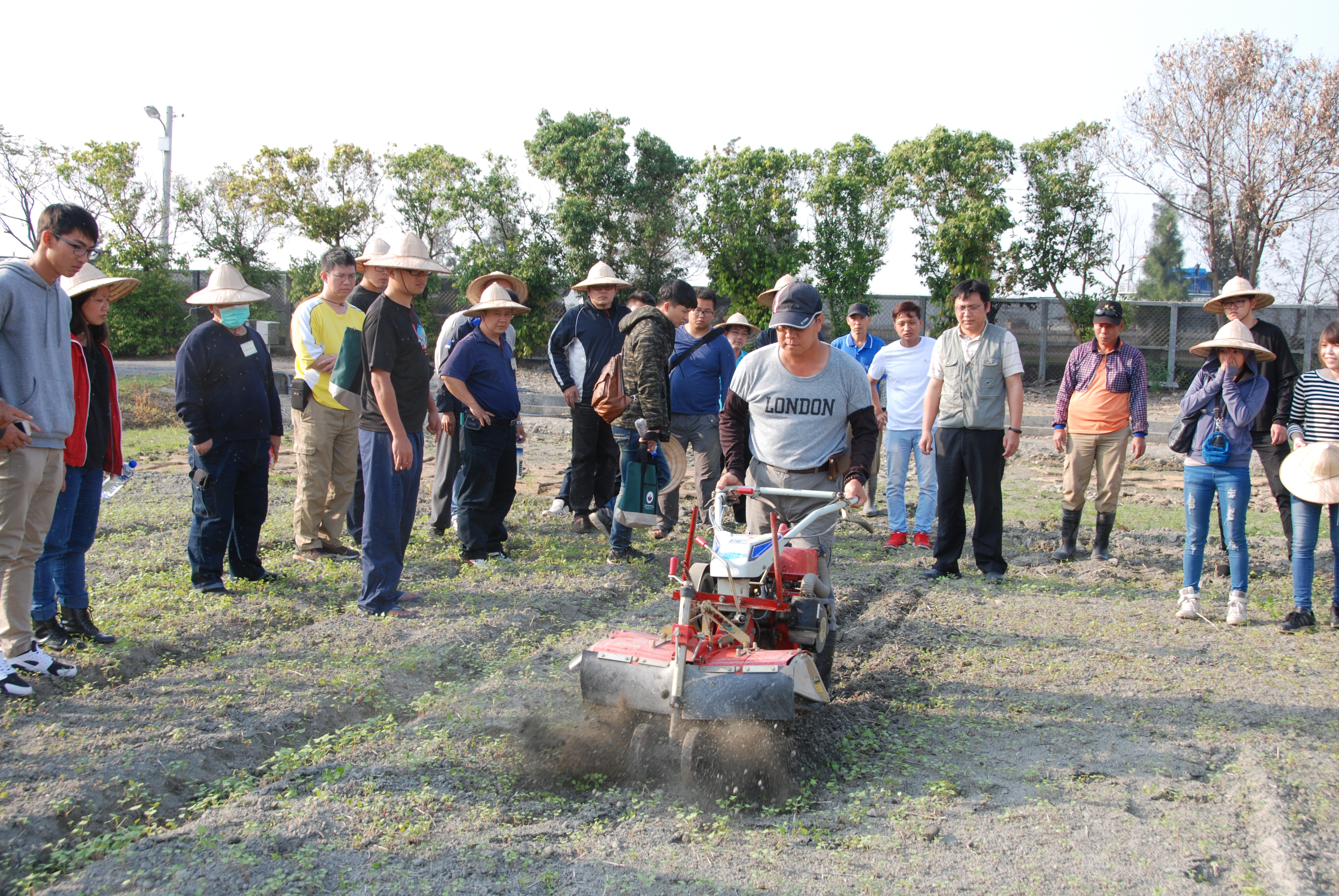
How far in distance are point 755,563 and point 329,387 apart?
388 centimetres

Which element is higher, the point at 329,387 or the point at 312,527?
the point at 329,387

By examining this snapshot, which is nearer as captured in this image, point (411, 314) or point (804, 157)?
point (411, 314)

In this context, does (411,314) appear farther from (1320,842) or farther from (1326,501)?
(1326,501)

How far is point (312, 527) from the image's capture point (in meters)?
7.21

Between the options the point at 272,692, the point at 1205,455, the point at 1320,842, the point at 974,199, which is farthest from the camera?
the point at 974,199

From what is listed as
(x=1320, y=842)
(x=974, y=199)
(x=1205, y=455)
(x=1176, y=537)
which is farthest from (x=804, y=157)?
(x=1320, y=842)

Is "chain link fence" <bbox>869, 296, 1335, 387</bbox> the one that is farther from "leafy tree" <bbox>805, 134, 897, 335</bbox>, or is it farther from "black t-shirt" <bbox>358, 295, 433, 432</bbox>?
"black t-shirt" <bbox>358, 295, 433, 432</bbox>

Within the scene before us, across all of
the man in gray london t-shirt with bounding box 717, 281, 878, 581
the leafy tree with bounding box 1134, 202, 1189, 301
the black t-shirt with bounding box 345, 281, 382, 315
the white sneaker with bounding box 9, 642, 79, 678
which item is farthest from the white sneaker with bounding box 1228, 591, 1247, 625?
the leafy tree with bounding box 1134, 202, 1189, 301

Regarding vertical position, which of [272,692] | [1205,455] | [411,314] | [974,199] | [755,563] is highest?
[974,199]

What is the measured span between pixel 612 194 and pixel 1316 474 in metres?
20.3

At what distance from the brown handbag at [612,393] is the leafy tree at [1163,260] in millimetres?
44518

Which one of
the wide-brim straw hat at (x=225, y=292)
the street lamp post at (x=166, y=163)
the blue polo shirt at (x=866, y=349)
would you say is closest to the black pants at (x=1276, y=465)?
the blue polo shirt at (x=866, y=349)

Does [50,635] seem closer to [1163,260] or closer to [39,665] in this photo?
[39,665]

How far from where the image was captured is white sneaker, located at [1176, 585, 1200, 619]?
6262 mm
